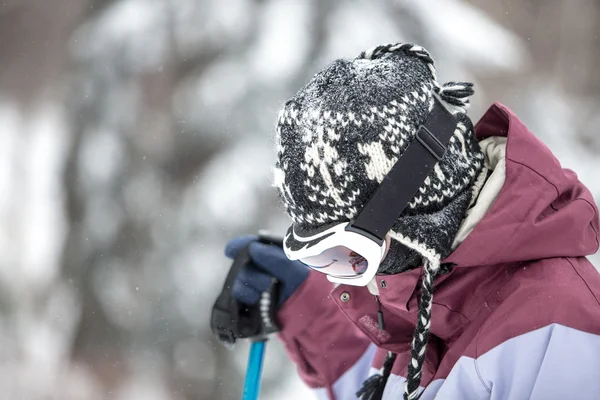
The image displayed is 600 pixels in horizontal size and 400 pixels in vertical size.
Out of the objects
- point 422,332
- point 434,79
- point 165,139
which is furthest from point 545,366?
point 165,139

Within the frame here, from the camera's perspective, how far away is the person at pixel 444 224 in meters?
1.33

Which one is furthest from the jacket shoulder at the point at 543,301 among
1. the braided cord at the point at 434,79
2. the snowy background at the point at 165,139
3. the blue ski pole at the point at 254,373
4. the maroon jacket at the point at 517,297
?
the snowy background at the point at 165,139

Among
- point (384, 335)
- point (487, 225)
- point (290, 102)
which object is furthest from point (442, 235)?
point (290, 102)

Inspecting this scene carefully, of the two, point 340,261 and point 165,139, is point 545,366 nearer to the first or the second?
point 340,261

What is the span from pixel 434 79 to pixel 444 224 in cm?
39

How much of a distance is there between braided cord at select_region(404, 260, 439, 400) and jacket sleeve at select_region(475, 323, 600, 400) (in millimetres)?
162

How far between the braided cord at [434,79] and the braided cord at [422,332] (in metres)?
0.41

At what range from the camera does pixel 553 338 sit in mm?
1282

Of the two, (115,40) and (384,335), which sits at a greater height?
(115,40)

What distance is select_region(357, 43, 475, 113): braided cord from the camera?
1582 millimetres

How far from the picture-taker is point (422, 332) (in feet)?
4.84

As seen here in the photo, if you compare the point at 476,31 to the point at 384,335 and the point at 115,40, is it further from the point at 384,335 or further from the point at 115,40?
the point at 384,335

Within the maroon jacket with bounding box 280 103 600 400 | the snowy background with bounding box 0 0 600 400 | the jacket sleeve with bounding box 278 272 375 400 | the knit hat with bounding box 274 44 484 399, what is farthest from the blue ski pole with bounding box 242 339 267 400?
the snowy background with bounding box 0 0 600 400

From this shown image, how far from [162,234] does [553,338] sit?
324 centimetres
